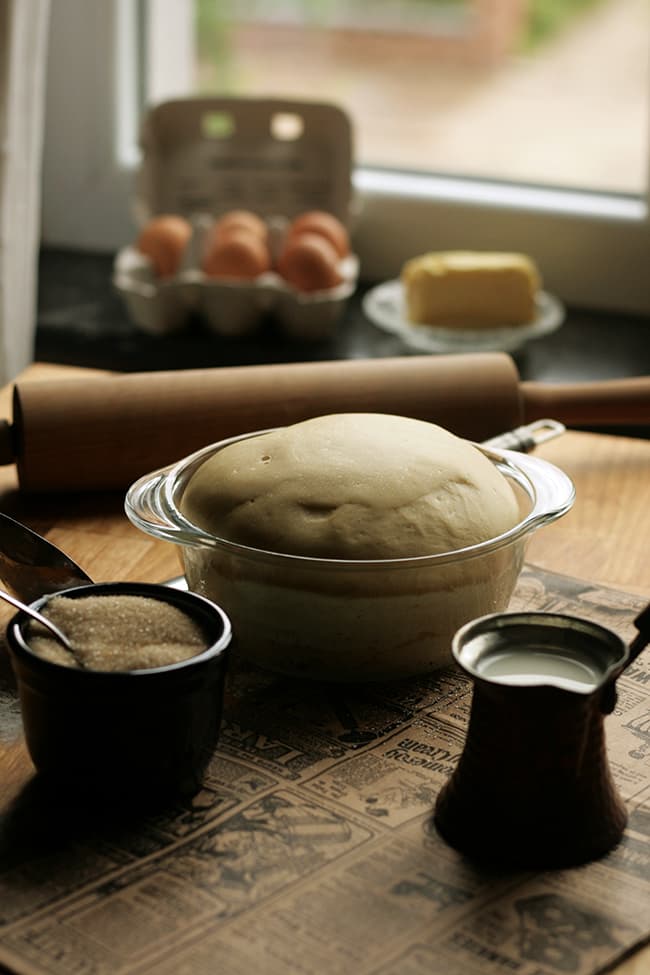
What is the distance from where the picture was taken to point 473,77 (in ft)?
6.14

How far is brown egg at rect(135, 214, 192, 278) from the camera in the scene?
5.26ft

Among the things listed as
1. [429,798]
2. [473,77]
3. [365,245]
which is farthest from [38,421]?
[473,77]

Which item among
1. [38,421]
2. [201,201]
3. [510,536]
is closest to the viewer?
[510,536]

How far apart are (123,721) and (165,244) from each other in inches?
42.1

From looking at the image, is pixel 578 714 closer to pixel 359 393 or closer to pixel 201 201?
pixel 359 393

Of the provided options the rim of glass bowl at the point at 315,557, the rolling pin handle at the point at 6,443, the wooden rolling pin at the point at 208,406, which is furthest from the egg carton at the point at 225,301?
the rim of glass bowl at the point at 315,557

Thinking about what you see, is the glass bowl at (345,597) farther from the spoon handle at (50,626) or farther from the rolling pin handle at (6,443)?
the rolling pin handle at (6,443)

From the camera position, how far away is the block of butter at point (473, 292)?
1.53 metres

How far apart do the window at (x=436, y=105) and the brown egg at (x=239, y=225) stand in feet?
0.78

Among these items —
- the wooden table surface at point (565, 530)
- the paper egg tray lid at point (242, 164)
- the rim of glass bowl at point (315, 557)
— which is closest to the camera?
the rim of glass bowl at point (315, 557)

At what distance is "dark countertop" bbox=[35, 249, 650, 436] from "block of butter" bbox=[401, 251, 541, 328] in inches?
2.3

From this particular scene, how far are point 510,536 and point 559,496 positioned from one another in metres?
0.08

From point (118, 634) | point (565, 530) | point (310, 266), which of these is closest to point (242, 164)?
point (310, 266)

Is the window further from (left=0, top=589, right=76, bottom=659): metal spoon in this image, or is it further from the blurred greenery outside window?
(left=0, top=589, right=76, bottom=659): metal spoon
